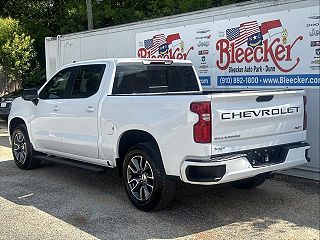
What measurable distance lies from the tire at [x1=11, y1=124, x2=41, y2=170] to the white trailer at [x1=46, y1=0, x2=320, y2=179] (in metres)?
3.34

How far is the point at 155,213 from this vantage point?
5098mm

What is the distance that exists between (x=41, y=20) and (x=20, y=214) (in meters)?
18.5

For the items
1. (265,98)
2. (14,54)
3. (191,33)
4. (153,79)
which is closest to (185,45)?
(191,33)

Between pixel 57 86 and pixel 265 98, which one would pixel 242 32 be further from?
pixel 57 86

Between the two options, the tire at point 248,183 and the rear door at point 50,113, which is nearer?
the tire at point 248,183

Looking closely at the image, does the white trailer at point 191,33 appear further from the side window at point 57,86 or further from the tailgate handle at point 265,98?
the side window at point 57,86

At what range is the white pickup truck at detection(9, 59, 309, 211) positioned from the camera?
4.45m

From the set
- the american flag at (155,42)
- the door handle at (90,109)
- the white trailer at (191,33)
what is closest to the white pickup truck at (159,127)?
the door handle at (90,109)

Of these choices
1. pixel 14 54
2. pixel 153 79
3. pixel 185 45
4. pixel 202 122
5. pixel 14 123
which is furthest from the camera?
pixel 14 54

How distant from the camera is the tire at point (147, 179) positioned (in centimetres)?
490

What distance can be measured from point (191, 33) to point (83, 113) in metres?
3.22

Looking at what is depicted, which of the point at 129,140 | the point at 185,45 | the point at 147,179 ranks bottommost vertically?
the point at 147,179

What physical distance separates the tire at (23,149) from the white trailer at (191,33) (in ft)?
11.0

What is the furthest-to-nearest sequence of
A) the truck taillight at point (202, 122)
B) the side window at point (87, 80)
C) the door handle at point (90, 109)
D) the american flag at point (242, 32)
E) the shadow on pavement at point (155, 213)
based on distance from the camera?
the american flag at point (242, 32) < the side window at point (87, 80) < the door handle at point (90, 109) < the shadow on pavement at point (155, 213) < the truck taillight at point (202, 122)
